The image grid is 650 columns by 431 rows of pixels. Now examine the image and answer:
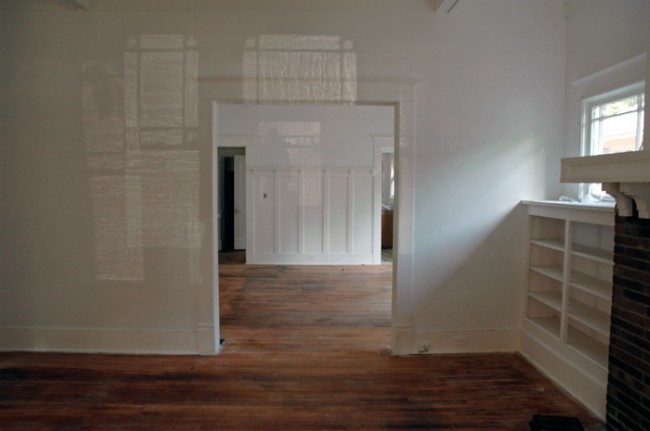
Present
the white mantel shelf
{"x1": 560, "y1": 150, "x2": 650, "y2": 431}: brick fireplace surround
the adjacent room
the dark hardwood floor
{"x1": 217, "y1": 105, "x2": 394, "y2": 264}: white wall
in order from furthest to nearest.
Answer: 1. {"x1": 217, "y1": 105, "x2": 394, "y2": 264}: white wall
2. the adjacent room
3. the dark hardwood floor
4. {"x1": 560, "y1": 150, "x2": 650, "y2": 431}: brick fireplace surround
5. the white mantel shelf

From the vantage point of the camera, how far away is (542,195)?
11.0 feet

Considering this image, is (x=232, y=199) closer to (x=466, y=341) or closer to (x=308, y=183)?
(x=308, y=183)

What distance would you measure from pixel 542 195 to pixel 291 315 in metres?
2.86

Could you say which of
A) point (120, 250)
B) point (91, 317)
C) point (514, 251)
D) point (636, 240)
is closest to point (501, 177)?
point (514, 251)

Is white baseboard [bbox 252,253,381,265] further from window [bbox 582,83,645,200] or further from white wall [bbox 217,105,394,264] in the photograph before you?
window [bbox 582,83,645,200]

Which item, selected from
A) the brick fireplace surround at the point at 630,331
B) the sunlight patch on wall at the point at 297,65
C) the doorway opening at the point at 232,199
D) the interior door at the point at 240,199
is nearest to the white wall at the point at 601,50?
the brick fireplace surround at the point at 630,331

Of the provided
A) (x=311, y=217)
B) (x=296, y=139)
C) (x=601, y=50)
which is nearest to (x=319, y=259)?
(x=311, y=217)

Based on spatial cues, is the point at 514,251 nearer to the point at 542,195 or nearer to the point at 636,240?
the point at 542,195

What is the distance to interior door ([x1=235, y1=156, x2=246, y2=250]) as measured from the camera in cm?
837

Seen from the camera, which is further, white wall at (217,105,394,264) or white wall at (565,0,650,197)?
white wall at (217,105,394,264)

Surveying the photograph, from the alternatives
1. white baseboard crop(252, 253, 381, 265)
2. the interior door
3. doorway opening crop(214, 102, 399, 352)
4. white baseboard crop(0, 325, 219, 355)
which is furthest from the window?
the interior door

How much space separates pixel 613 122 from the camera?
9.71 ft

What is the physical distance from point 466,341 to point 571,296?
94cm

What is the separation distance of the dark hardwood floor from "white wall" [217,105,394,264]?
11.2ft
